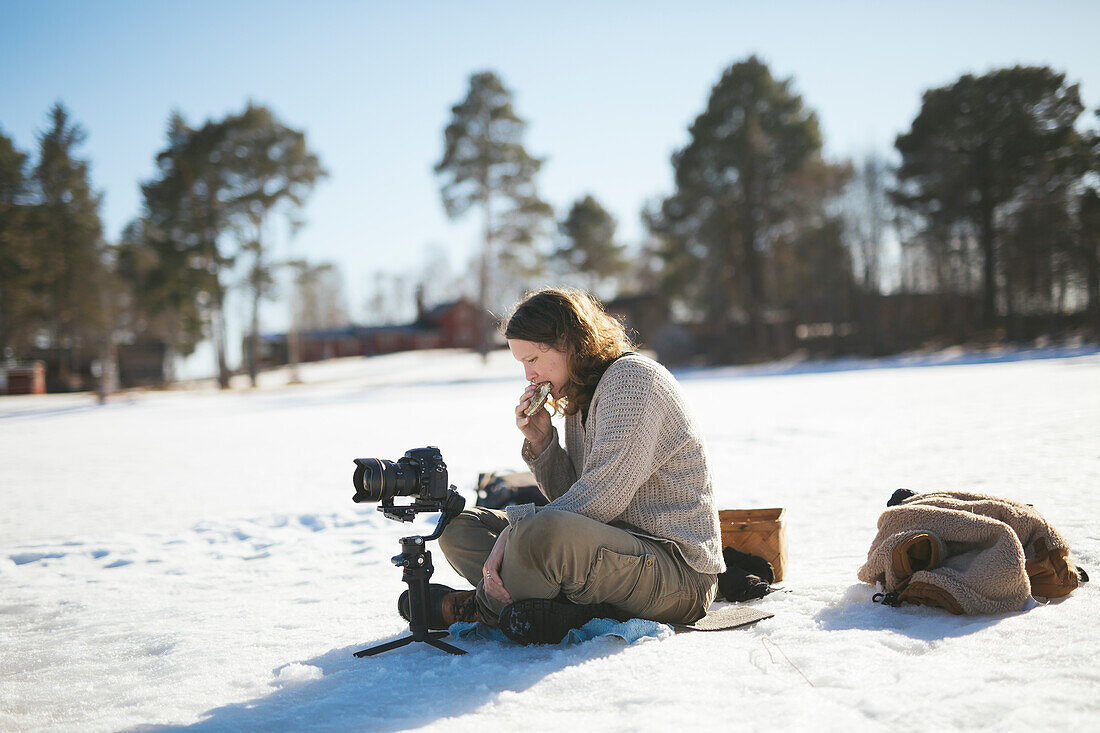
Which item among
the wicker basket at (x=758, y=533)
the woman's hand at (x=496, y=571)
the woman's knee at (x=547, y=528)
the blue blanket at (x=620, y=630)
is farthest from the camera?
the wicker basket at (x=758, y=533)

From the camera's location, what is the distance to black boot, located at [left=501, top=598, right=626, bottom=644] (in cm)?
261

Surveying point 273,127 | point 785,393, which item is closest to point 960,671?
point 785,393

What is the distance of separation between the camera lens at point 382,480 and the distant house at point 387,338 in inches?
2123

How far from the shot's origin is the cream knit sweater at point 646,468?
2.56 m

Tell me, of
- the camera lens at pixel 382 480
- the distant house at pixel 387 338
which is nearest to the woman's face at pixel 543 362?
the camera lens at pixel 382 480

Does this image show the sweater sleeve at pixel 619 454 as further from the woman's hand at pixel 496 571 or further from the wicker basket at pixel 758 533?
the wicker basket at pixel 758 533

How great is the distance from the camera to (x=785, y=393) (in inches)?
616

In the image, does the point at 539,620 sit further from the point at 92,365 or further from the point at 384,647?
the point at 92,365

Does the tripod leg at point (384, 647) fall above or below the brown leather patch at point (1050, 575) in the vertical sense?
below

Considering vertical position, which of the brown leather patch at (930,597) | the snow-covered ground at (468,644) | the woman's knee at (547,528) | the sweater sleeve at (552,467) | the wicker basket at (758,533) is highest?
the sweater sleeve at (552,467)

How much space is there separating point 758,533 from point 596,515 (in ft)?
3.98

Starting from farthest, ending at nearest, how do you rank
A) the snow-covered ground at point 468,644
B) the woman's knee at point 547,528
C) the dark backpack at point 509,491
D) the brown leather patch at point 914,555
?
1. the dark backpack at point 509,491
2. the brown leather patch at point 914,555
3. the woman's knee at point 547,528
4. the snow-covered ground at point 468,644

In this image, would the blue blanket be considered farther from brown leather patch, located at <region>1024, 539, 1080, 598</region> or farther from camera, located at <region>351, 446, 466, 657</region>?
brown leather patch, located at <region>1024, 539, 1080, 598</region>

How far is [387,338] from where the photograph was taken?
55.7 m
